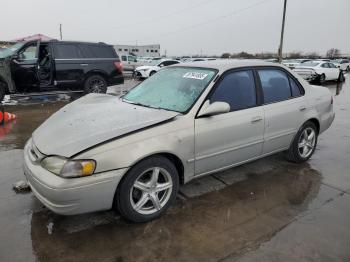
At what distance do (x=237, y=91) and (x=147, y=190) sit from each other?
1676 mm

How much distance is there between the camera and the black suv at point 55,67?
9359 millimetres

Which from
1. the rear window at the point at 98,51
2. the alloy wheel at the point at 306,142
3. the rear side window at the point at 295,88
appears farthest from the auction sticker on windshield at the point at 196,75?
the rear window at the point at 98,51

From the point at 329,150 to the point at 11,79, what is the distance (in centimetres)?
877

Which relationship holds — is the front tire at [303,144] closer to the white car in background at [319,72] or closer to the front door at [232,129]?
the front door at [232,129]

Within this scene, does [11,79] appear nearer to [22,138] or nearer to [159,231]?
[22,138]

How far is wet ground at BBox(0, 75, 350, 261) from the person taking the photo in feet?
8.80

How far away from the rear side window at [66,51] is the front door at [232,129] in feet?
24.9

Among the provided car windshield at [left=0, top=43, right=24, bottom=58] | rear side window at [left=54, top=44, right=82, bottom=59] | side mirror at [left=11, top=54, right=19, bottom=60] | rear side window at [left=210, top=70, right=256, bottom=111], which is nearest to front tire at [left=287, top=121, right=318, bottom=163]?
rear side window at [left=210, top=70, right=256, bottom=111]

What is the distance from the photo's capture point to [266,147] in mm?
4133

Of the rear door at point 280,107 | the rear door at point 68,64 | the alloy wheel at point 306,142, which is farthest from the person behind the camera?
the rear door at point 68,64

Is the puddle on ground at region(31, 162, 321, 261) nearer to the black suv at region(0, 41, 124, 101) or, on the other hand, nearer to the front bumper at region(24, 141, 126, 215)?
the front bumper at region(24, 141, 126, 215)

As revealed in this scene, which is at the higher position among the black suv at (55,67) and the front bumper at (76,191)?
the black suv at (55,67)

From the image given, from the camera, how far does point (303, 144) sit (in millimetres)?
4746

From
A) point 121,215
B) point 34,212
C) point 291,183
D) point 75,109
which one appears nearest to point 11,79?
point 75,109
